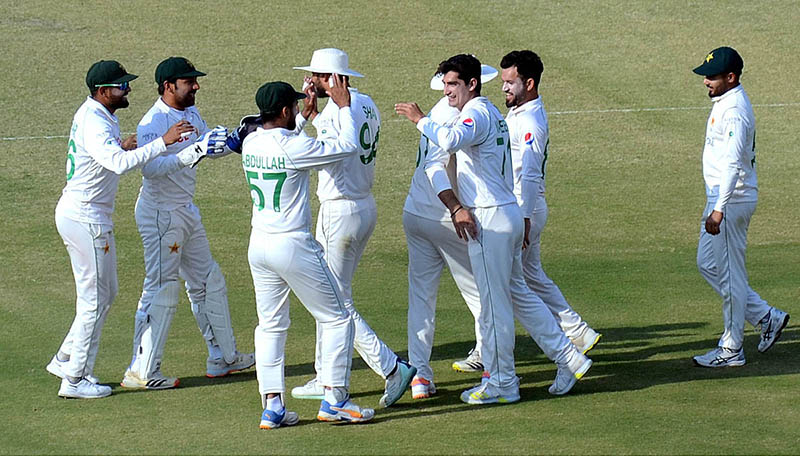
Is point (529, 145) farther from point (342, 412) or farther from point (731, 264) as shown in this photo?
point (342, 412)

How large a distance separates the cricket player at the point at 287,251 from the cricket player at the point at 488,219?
0.82 metres

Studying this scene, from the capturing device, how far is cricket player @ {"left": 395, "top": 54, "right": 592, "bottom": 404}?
26.0ft

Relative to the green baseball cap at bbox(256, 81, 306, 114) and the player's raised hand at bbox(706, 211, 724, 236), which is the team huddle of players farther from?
the player's raised hand at bbox(706, 211, 724, 236)

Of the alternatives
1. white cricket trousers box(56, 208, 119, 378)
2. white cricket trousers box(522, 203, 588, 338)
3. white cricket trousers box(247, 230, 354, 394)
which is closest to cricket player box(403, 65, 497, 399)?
white cricket trousers box(247, 230, 354, 394)

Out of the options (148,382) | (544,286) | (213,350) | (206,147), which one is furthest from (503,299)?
(148,382)

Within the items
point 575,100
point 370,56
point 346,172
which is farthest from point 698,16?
point 346,172

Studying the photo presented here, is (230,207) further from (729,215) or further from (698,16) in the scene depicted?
(698,16)

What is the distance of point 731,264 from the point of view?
9109 mm

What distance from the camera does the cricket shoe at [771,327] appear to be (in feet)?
30.5

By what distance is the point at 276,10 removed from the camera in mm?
24031

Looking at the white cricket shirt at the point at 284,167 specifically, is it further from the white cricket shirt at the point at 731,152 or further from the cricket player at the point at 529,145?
the white cricket shirt at the point at 731,152

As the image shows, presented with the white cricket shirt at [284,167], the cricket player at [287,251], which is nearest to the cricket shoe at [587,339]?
the cricket player at [287,251]

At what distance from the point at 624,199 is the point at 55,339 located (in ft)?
27.0

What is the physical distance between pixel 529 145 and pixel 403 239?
16.5 ft
